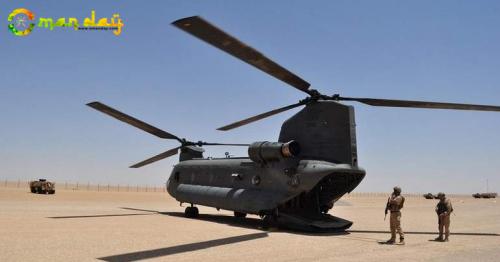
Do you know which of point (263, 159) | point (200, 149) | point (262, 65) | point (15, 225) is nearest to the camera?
point (262, 65)

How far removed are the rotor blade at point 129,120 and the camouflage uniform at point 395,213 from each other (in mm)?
12267

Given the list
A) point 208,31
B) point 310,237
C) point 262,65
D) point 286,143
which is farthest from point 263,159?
point 208,31

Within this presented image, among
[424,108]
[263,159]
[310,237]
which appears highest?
[424,108]

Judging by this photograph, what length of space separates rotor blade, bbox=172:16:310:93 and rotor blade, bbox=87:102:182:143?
8.93m

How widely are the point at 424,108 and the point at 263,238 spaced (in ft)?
24.0

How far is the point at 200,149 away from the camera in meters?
23.9

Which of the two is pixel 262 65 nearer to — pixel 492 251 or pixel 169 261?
pixel 169 261

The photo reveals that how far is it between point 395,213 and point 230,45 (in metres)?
6.89

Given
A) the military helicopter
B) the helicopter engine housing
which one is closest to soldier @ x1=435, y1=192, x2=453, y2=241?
the military helicopter

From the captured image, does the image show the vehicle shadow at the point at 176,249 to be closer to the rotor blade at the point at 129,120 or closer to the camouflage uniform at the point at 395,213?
the camouflage uniform at the point at 395,213

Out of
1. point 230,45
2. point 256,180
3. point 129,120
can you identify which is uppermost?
point 230,45

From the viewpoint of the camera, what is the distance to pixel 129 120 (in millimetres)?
19922

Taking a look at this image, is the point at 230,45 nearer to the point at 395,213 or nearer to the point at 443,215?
the point at 395,213

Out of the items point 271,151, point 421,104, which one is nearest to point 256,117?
point 271,151
